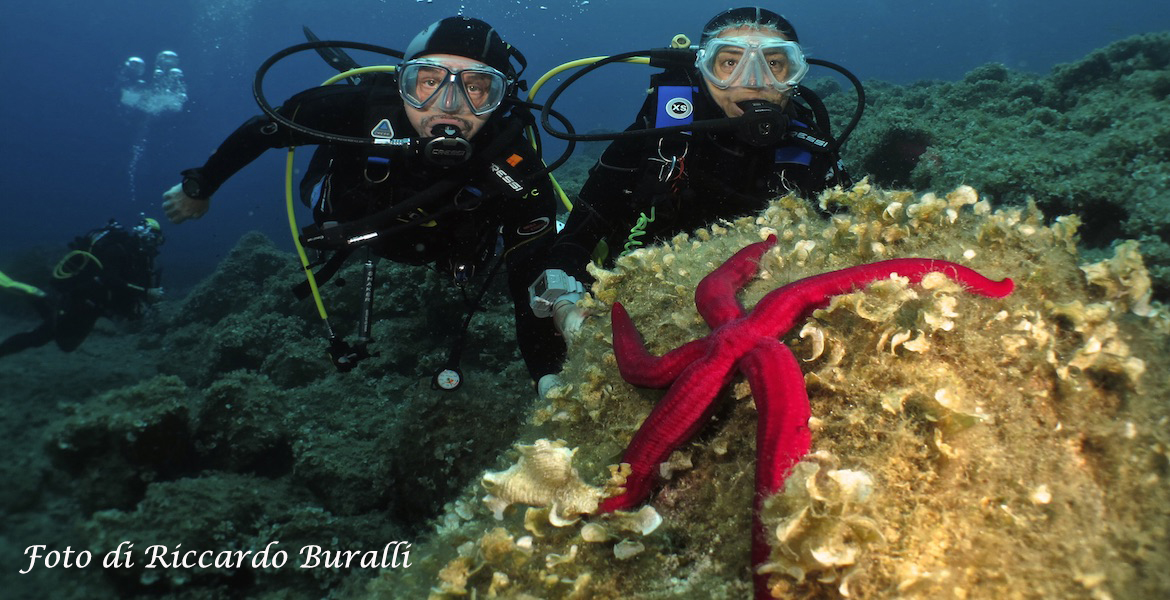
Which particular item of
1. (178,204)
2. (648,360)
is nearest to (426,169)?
(178,204)

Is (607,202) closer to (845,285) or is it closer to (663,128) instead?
(663,128)

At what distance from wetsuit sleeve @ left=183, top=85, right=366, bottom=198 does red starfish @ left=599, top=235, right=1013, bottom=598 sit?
4320 mm

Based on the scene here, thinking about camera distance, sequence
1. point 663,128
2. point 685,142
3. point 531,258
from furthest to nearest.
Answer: point 531,258
point 685,142
point 663,128

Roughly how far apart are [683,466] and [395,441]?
4.00m

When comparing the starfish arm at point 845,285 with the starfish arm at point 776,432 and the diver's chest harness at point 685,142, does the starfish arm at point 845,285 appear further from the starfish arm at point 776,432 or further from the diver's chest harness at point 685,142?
the diver's chest harness at point 685,142

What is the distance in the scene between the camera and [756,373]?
4.79ft

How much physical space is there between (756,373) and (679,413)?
0.23 metres

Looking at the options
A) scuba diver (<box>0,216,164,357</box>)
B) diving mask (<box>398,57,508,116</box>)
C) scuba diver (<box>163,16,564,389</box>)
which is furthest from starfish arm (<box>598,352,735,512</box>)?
scuba diver (<box>0,216,164,357</box>)

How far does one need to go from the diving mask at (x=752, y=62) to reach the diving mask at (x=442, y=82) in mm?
1774

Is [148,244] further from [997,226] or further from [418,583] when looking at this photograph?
[997,226]

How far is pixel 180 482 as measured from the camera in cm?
457

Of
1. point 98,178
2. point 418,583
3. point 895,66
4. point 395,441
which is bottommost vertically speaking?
point 98,178

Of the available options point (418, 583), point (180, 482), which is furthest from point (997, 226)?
point (180, 482)

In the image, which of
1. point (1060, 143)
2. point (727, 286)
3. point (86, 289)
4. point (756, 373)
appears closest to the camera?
point (756, 373)
